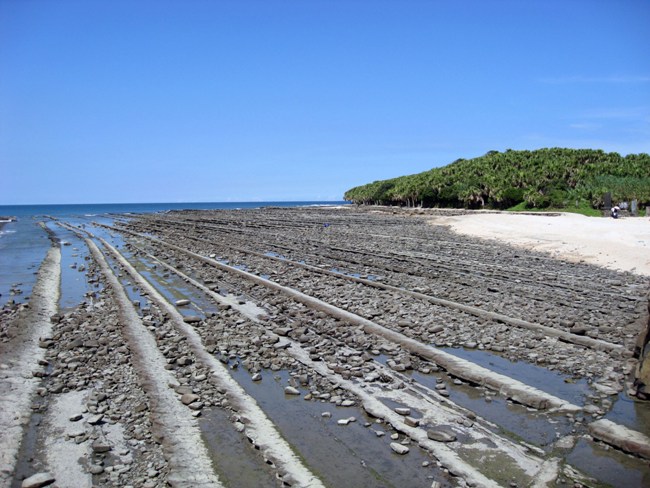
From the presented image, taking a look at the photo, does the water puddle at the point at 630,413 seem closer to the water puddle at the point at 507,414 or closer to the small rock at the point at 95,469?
the water puddle at the point at 507,414

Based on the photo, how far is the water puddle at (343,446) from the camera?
5828 millimetres

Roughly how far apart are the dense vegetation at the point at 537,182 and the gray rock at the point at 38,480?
71341mm

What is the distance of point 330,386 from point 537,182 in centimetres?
8490

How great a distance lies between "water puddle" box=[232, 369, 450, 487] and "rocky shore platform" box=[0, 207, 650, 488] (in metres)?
0.03

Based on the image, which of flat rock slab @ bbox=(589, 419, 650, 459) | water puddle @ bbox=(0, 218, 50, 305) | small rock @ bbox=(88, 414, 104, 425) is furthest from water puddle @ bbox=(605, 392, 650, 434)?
water puddle @ bbox=(0, 218, 50, 305)

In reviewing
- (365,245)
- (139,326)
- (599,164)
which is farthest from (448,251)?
(599,164)

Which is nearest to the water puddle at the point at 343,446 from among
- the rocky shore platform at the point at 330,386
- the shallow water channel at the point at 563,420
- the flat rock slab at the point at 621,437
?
the rocky shore platform at the point at 330,386

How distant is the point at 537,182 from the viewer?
278 ft

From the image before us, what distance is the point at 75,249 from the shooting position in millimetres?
35094

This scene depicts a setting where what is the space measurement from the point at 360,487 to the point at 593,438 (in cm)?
328

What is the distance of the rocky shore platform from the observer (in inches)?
238

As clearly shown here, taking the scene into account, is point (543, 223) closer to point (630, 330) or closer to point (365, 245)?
point (365, 245)

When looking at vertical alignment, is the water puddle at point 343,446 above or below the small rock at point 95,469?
below

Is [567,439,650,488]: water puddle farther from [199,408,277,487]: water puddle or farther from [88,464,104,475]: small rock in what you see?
[88,464,104,475]: small rock
